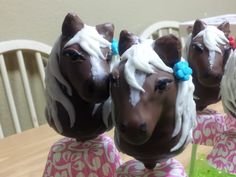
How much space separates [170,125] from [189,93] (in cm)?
3

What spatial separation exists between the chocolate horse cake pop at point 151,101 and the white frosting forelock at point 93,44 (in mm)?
28

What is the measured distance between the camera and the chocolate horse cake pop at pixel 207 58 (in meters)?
0.45

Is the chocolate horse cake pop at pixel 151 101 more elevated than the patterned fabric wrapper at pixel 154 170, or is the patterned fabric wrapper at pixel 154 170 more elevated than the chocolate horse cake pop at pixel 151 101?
the chocolate horse cake pop at pixel 151 101

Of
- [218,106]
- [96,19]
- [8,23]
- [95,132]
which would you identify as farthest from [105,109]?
[96,19]

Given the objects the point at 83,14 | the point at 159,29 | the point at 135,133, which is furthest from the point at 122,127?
the point at 159,29

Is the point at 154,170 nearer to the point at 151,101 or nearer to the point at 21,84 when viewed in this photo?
the point at 151,101

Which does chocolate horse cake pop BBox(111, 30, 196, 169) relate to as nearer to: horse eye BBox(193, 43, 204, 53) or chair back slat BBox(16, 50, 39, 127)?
horse eye BBox(193, 43, 204, 53)

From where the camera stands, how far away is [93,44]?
1.30ft

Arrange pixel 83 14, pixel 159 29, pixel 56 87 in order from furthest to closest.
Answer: pixel 159 29 → pixel 83 14 → pixel 56 87

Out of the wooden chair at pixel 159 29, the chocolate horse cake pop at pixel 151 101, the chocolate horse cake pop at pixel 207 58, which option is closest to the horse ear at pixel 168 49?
the chocolate horse cake pop at pixel 151 101

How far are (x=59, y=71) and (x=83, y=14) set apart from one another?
3.16 ft

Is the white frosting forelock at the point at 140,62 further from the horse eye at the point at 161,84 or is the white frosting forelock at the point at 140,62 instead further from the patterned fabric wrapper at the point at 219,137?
the patterned fabric wrapper at the point at 219,137

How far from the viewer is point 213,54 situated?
18.0 inches

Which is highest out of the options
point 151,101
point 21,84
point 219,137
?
point 151,101
